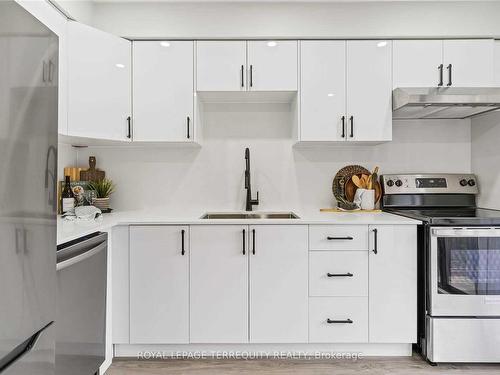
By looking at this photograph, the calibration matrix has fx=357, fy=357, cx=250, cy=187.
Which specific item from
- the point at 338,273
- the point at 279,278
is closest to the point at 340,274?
the point at 338,273

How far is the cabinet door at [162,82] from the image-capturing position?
8.10 feet

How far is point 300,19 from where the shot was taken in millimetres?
2512

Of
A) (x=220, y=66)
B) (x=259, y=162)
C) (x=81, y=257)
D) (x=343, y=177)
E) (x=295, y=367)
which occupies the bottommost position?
(x=295, y=367)

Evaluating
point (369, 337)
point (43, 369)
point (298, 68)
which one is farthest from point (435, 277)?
point (43, 369)

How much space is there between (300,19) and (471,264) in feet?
6.37

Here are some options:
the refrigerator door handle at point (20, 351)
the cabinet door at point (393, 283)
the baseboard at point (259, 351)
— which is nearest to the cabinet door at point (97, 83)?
the refrigerator door handle at point (20, 351)

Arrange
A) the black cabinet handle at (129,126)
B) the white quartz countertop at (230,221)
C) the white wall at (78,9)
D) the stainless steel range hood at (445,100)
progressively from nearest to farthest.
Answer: the white quartz countertop at (230,221)
the white wall at (78,9)
the stainless steel range hood at (445,100)
the black cabinet handle at (129,126)

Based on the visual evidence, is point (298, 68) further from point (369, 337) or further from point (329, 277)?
point (369, 337)

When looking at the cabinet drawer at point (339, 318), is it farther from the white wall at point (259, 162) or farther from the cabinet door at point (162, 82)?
the cabinet door at point (162, 82)

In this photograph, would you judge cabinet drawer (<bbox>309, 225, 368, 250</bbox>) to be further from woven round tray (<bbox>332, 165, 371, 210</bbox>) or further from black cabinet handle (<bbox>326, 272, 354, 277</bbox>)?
woven round tray (<bbox>332, 165, 371, 210</bbox>)

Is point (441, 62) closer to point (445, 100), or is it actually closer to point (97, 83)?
point (445, 100)

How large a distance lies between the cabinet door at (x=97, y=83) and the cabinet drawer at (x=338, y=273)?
155cm

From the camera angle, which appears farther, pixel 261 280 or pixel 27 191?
pixel 261 280

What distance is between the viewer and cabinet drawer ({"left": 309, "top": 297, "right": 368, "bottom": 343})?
2213 mm
